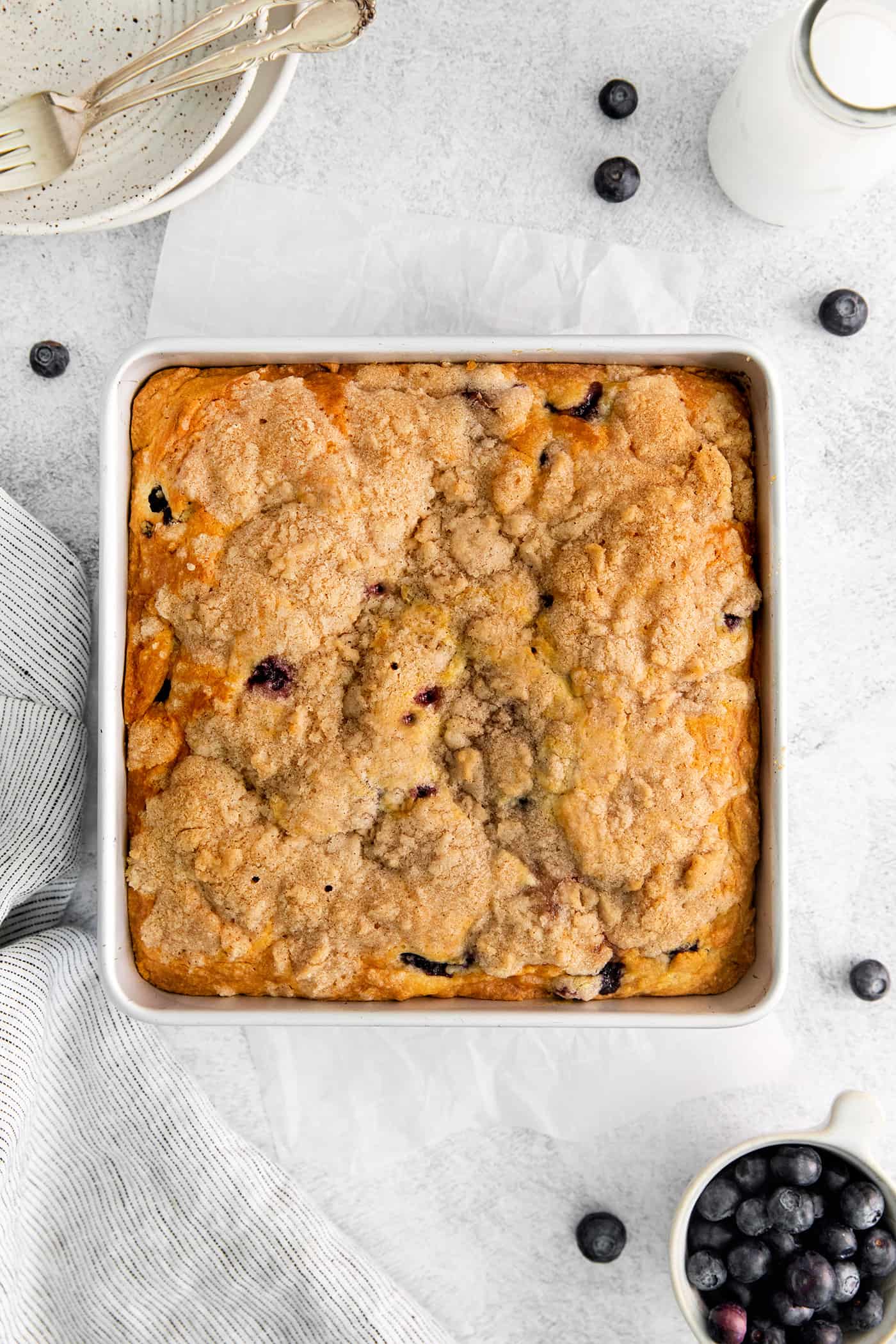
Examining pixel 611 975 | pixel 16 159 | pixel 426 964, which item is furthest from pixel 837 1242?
pixel 16 159

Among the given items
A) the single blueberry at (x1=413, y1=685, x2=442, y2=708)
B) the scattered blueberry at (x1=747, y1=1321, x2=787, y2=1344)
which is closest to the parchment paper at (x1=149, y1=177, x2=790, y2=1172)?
the scattered blueberry at (x1=747, y1=1321, x2=787, y2=1344)

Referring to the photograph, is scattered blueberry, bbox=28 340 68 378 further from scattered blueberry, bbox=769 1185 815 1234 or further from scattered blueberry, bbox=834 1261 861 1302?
scattered blueberry, bbox=834 1261 861 1302

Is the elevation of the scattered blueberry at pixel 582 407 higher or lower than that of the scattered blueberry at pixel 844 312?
lower

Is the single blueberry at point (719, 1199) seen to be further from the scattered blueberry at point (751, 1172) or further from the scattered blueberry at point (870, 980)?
the scattered blueberry at point (870, 980)

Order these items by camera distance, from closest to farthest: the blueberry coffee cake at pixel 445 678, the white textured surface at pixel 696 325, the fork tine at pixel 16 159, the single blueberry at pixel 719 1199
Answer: the blueberry coffee cake at pixel 445 678, the fork tine at pixel 16 159, the single blueberry at pixel 719 1199, the white textured surface at pixel 696 325

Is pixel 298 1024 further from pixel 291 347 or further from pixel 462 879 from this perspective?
pixel 291 347

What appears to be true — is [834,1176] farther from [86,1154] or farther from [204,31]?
[204,31]

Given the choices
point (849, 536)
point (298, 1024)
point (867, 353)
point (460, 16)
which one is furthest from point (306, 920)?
point (460, 16)

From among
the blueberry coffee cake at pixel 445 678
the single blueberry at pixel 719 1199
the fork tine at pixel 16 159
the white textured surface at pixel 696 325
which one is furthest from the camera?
the white textured surface at pixel 696 325

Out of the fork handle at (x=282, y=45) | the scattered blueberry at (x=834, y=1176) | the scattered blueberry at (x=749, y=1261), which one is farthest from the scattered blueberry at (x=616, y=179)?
the scattered blueberry at (x=749, y=1261)
